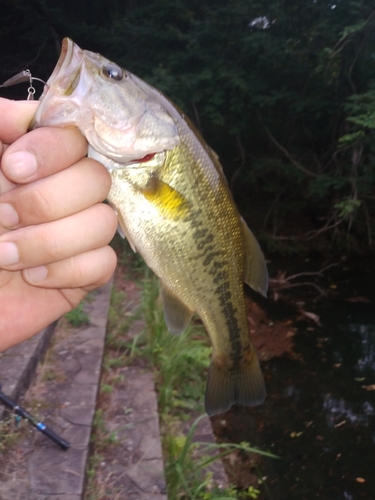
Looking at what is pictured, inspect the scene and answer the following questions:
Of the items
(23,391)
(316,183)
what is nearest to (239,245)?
(23,391)

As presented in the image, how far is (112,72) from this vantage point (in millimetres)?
1283

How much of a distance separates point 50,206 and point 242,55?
8.37 meters

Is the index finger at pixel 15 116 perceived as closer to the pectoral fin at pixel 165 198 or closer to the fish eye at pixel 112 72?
the fish eye at pixel 112 72

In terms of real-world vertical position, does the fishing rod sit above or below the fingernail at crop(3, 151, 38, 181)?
below

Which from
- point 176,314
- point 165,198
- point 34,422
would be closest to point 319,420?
A: point 34,422

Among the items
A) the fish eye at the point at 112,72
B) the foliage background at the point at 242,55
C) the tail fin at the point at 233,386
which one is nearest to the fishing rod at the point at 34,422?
the tail fin at the point at 233,386

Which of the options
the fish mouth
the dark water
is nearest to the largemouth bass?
the fish mouth

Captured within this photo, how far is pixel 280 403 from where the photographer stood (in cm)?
479

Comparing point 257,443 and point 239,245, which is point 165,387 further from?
point 239,245

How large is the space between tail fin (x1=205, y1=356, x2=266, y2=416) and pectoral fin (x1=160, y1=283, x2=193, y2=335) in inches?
15.5

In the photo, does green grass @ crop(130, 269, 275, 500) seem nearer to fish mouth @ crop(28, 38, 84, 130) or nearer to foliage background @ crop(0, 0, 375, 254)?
fish mouth @ crop(28, 38, 84, 130)

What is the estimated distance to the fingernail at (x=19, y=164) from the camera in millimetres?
1107

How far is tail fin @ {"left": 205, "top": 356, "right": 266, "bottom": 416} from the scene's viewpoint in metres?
1.96

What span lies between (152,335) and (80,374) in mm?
949
